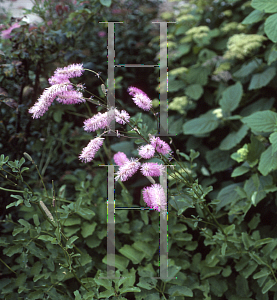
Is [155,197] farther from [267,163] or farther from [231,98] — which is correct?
[231,98]

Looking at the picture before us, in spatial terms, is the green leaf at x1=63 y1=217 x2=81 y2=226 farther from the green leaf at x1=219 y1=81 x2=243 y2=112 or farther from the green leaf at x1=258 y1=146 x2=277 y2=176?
the green leaf at x1=219 y1=81 x2=243 y2=112

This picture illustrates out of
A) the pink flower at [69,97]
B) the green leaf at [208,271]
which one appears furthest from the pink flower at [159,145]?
the green leaf at [208,271]

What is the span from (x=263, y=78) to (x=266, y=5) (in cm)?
44

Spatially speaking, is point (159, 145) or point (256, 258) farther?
point (256, 258)

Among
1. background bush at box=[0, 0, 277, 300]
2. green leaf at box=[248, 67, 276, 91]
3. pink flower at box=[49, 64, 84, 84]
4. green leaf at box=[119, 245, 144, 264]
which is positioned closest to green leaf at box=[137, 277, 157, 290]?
background bush at box=[0, 0, 277, 300]

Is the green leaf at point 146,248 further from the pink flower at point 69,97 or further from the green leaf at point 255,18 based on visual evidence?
the green leaf at point 255,18

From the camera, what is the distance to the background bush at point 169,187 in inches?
41.3

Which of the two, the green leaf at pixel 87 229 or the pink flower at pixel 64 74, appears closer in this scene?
the pink flower at pixel 64 74

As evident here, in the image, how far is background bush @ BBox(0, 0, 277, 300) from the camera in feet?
3.44

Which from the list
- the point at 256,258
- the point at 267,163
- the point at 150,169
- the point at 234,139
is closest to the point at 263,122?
the point at 267,163

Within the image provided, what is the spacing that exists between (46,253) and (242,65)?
1515 mm

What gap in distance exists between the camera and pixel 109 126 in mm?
844

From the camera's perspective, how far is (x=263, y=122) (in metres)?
1.22

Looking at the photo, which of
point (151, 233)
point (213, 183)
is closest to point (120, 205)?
point (151, 233)
